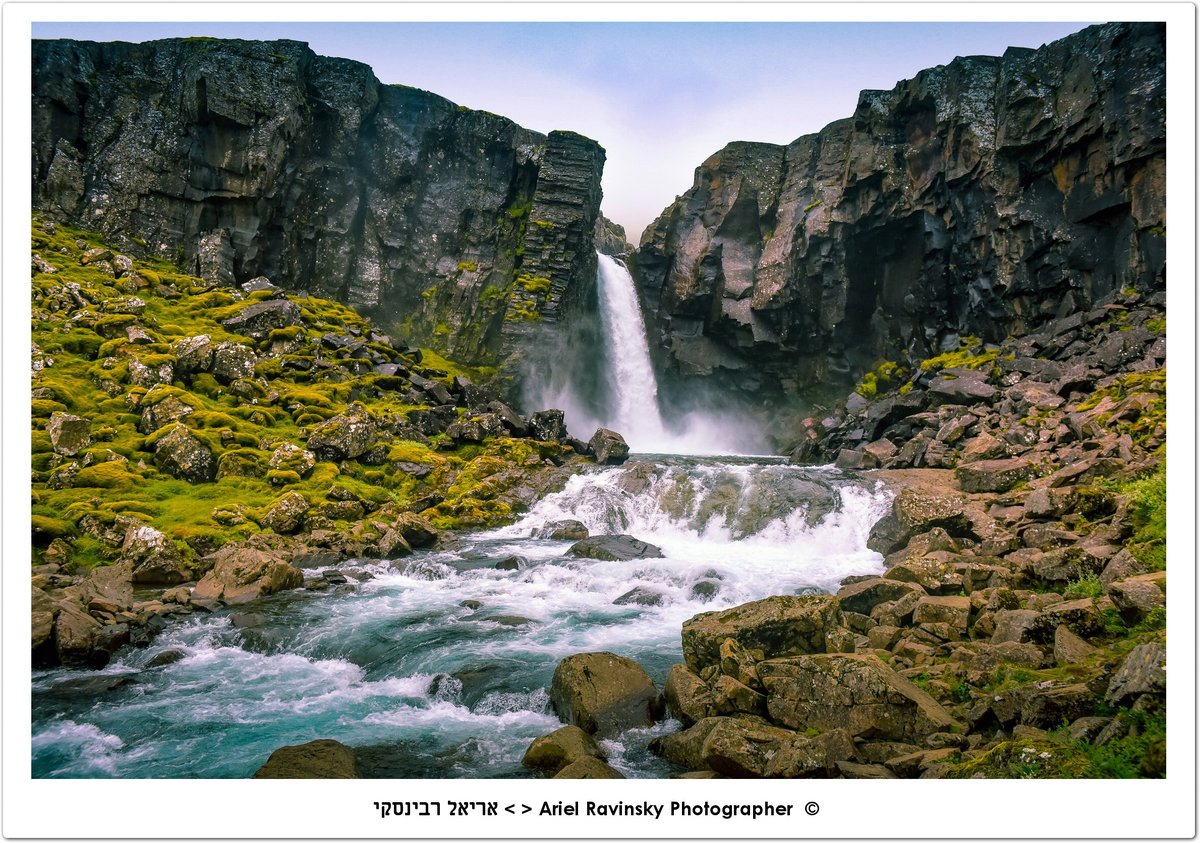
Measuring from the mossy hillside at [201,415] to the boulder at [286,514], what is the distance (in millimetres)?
414

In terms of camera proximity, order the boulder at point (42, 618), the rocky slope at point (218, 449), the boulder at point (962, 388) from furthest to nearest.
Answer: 1. the boulder at point (962, 388)
2. the rocky slope at point (218, 449)
3. the boulder at point (42, 618)

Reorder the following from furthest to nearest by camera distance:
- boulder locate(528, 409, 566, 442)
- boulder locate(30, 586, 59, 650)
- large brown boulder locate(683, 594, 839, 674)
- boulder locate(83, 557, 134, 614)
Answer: boulder locate(528, 409, 566, 442) → boulder locate(83, 557, 134, 614) → boulder locate(30, 586, 59, 650) → large brown boulder locate(683, 594, 839, 674)

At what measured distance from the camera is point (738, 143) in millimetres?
49375

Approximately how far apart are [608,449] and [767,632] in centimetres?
2193

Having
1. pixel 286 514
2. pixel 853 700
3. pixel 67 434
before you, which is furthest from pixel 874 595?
pixel 67 434

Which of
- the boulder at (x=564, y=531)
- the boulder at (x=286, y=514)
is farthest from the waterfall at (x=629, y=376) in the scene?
the boulder at (x=286, y=514)

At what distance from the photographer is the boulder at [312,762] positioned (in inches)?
257

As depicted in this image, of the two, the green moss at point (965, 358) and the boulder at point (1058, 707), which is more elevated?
the green moss at point (965, 358)

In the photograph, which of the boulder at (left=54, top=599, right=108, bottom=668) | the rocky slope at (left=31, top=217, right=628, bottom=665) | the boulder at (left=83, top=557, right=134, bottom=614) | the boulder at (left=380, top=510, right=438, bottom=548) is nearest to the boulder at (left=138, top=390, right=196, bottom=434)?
the rocky slope at (left=31, top=217, right=628, bottom=665)

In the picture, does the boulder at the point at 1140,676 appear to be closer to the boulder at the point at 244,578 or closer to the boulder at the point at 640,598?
the boulder at the point at 640,598

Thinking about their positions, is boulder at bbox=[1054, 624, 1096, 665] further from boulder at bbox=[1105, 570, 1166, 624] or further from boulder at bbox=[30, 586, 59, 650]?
boulder at bbox=[30, 586, 59, 650]

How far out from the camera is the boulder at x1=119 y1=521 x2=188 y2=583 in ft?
51.0

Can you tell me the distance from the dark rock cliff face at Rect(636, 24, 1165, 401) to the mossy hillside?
22688 millimetres

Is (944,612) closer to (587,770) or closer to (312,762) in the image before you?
(587,770)
